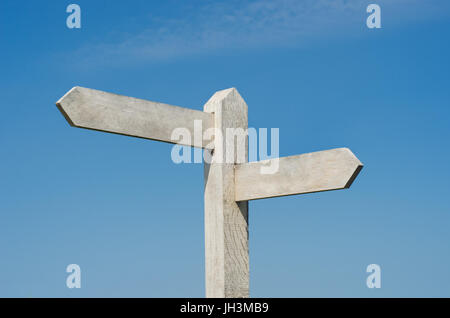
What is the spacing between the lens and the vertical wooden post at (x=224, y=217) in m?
3.37

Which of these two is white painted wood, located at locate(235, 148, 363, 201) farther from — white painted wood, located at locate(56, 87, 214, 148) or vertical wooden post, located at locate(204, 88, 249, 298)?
white painted wood, located at locate(56, 87, 214, 148)

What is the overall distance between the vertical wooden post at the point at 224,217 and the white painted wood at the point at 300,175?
0.09 meters

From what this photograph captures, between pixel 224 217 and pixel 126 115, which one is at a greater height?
pixel 126 115

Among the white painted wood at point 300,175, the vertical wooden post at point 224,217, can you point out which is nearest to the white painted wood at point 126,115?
the vertical wooden post at point 224,217

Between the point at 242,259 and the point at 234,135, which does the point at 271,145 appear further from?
the point at 242,259

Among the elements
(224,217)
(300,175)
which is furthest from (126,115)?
(300,175)

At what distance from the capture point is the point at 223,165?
3.46 metres

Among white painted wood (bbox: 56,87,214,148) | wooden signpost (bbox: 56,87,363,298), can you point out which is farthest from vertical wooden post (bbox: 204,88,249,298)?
white painted wood (bbox: 56,87,214,148)

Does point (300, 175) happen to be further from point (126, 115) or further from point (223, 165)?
point (126, 115)

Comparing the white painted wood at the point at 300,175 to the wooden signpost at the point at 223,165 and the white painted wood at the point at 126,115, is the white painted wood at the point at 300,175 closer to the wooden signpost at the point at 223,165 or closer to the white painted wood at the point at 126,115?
the wooden signpost at the point at 223,165

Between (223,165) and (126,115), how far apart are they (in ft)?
2.15
